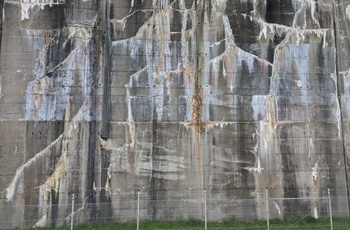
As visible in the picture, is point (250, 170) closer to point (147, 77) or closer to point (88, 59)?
point (147, 77)

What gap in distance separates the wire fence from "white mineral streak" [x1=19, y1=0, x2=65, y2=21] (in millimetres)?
6907

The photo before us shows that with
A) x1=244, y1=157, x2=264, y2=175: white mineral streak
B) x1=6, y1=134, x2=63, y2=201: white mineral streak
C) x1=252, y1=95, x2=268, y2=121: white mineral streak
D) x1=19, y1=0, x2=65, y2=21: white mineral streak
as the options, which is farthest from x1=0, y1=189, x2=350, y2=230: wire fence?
x1=19, y1=0, x2=65, y2=21: white mineral streak

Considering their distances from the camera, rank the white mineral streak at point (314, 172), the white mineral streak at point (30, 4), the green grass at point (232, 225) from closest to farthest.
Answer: the green grass at point (232, 225)
the white mineral streak at point (314, 172)
the white mineral streak at point (30, 4)

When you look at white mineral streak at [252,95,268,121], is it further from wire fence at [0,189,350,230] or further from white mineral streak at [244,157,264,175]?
wire fence at [0,189,350,230]

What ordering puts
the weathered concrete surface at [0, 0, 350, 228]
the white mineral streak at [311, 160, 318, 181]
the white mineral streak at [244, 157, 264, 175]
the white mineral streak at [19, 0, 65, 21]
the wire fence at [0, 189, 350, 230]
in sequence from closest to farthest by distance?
the wire fence at [0, 189, 350, 230]
the weathered concrete surface at [0, 0, 350, 228]
the white mineral streak at [244, 157, 264, 175]
the white mineral streak at [311, 160, 318, 181]
the white mineral streak at [19, 0, 65, 21]

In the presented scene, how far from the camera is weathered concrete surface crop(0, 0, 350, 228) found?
12375 mm

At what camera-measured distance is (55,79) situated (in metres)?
12.8

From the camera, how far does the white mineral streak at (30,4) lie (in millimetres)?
13180

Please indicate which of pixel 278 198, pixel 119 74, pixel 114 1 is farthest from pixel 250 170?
pixel 114 1

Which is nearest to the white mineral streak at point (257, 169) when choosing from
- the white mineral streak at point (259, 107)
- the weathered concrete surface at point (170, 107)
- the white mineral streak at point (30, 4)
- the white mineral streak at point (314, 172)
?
the weathered concrete surface at point (170, 107)

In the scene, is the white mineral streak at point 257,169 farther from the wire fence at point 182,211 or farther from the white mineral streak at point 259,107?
the white mineral streak at point 259,107

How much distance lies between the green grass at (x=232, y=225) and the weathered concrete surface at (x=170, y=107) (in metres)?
0.38

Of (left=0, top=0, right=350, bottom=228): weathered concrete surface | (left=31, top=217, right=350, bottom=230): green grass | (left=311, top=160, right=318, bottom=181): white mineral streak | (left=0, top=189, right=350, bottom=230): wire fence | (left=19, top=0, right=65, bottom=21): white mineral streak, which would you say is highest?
(left=19, top=0, right=65, bottom=21): white mineral streak

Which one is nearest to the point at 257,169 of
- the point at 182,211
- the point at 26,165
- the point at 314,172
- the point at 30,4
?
the point at 314,172
